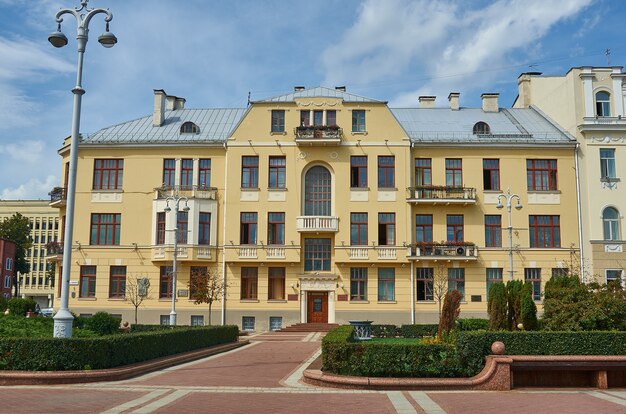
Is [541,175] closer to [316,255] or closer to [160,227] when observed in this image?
[316,255]

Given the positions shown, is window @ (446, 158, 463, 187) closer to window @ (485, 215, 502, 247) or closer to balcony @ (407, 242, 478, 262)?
window @ (485, 215, 502, 247)

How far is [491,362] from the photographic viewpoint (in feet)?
48.1

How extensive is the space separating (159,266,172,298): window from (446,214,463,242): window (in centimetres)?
1870

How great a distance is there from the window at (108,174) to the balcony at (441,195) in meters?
19.6

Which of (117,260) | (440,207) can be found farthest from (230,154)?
(440,207)

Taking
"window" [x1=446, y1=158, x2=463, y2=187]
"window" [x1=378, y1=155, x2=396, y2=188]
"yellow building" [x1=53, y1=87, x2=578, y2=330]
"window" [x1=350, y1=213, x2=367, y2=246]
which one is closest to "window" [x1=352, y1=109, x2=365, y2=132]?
"yellow building" [x1=53, y1=87, x2=578, y2=330]

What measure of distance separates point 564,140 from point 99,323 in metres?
31.6

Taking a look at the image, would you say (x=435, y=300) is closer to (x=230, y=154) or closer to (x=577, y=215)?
(x=577, y=215)

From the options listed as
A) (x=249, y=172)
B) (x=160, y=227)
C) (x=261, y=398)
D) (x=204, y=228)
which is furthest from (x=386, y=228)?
(x=261, y=398)

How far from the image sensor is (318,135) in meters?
40.8

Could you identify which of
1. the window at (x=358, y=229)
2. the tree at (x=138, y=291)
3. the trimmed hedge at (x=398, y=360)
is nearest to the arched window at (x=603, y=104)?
the window at (x=358, y=229)

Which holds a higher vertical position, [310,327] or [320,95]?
[320,95]

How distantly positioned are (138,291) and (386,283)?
16084 mm

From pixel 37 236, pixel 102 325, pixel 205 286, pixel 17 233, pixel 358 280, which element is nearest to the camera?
A: pixel 102 325
